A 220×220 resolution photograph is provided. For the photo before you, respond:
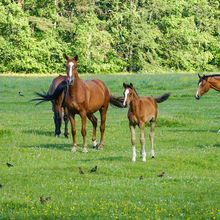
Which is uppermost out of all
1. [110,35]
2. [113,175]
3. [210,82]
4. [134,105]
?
[134,105]

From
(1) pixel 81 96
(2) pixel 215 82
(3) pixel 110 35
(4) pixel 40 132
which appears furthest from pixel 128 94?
(3) pixel 110 35

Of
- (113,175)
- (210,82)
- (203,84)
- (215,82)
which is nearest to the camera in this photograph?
(113,175)

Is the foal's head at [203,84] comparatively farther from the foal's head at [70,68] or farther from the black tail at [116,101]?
the foal's head at [70,68]

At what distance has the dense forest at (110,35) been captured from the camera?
7400 cm

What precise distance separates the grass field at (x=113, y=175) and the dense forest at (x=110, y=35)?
48480 mm

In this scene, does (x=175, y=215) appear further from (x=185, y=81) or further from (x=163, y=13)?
(x=163, y=13)

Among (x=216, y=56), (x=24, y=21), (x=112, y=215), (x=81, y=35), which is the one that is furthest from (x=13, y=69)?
(x=112, y=215)

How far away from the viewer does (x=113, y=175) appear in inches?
545

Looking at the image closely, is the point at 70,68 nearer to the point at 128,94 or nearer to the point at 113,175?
the point at 128,94

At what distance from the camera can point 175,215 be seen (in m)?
10.0

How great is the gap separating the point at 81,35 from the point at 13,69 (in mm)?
11606

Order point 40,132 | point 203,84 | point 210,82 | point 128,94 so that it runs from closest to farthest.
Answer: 1. point 128,94
2. point 40,132
3. point 210,82
4. point 203,84

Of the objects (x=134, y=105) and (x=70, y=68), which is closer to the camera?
(x=134, y=105)

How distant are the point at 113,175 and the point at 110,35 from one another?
69.5m
